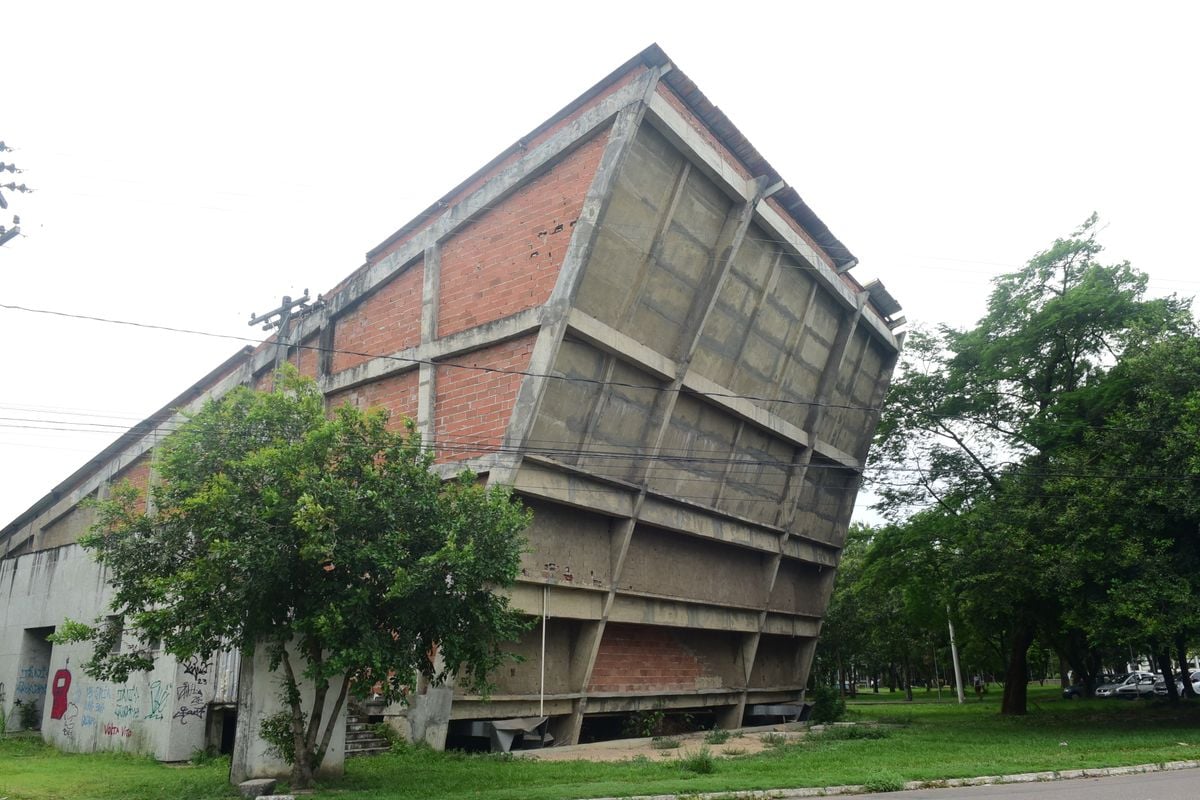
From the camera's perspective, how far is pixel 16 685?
2444 cm

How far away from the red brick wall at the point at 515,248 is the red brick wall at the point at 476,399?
0.90 m

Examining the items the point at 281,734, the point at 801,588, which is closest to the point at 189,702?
the point at 281,734

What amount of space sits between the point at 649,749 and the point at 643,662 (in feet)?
13.4

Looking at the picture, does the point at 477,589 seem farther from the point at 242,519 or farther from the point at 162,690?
the point at 162,690

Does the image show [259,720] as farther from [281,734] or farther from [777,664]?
[777,664]

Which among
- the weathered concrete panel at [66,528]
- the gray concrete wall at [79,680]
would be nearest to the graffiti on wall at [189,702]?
the gray concrete wall at [79,680]

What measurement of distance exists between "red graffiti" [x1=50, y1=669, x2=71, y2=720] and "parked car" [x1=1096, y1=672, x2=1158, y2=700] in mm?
43560

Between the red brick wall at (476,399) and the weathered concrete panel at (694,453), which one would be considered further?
the weathered concrete panel at (694,453)

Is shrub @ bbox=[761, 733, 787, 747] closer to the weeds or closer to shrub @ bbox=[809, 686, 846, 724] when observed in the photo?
the weeds

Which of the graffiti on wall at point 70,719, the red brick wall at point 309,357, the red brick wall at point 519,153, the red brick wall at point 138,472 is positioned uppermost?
the red brick wall at point 519,153

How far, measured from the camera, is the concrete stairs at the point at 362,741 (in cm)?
1716

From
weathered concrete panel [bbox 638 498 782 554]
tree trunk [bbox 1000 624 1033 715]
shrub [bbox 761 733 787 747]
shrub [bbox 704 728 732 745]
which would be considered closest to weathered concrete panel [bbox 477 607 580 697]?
weathered concrete panel [bbox 638 498 782 554]

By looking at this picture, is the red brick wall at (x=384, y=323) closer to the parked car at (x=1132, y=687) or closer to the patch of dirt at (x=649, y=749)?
the patch of dirt at (x=649, y=749)

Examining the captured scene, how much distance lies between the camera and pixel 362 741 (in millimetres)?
17422
